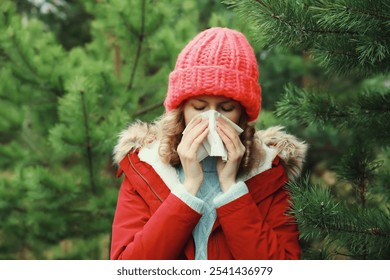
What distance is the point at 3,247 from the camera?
464cm

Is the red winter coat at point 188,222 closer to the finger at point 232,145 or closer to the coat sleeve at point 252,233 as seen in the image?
the coat sleeve at point 252,233

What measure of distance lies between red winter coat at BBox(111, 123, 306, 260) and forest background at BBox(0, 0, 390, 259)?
152mm

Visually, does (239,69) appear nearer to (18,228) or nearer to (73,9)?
(18,228)

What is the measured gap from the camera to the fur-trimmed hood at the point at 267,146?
2494 mm

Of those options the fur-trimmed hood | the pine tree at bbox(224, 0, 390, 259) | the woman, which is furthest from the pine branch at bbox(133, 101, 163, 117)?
the pine tree at bbox(224, 0, 390, 259)

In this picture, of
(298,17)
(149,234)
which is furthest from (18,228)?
(298,17)

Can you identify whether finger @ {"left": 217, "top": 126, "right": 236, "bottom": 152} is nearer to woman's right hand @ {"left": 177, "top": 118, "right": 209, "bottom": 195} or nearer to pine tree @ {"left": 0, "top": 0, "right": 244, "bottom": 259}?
woman's right hand @ {"left": 177, "top": 118, "right": 209, "bottom": 195}

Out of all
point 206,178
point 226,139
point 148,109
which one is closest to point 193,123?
point 226,139

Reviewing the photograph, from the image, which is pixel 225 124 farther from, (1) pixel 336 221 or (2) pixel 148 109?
(2) pixel 148 109

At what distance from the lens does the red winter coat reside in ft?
7.02

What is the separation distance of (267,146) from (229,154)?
0.45 metres

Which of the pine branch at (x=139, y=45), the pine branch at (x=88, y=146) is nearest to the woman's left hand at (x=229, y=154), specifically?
the pine branch at (x=88, y=146)

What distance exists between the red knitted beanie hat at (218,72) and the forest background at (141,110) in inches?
5.4

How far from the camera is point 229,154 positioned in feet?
7.29
